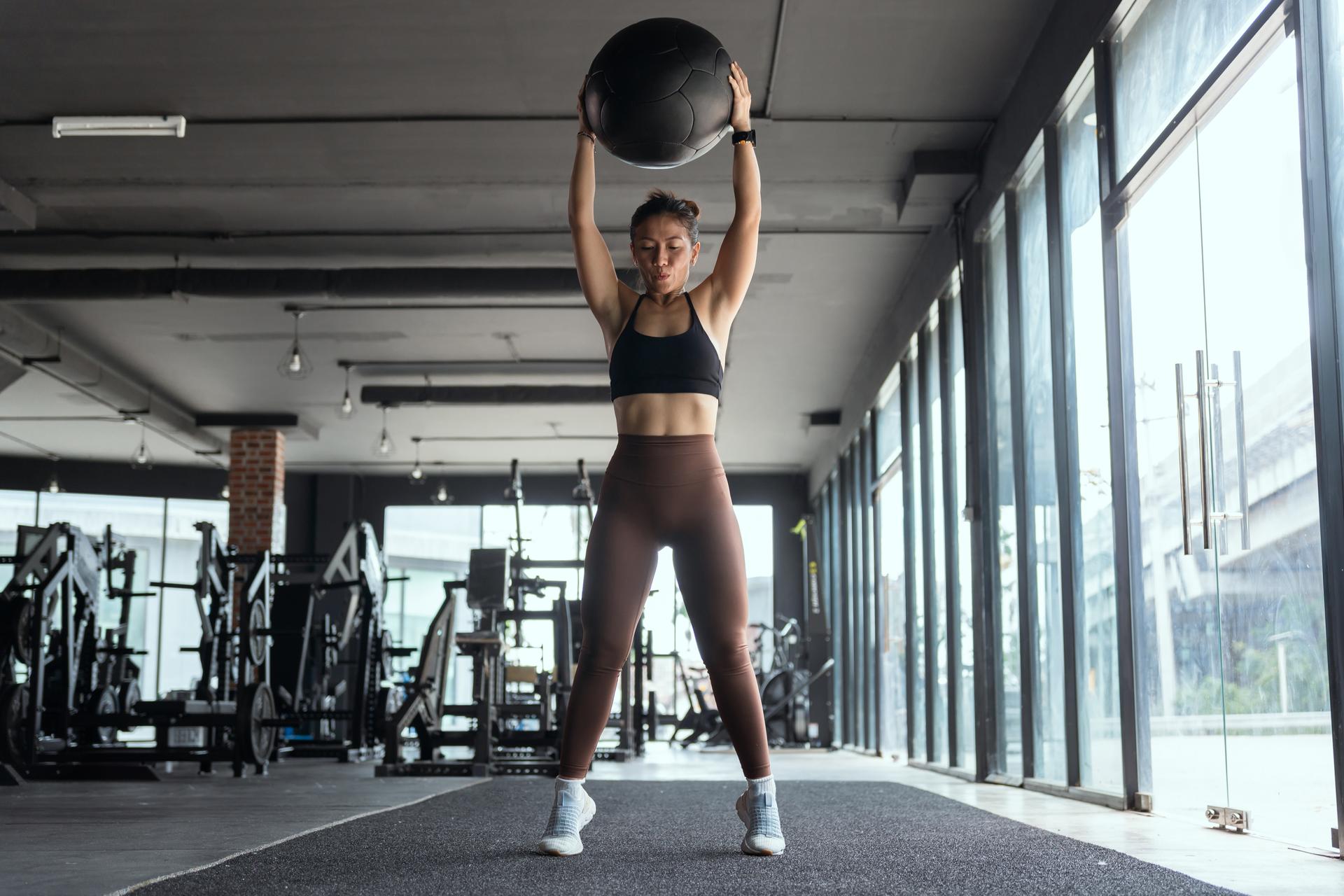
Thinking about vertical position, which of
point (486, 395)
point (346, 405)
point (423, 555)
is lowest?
point (423, 555)

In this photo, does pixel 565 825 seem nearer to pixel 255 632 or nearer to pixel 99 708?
pixel 255 632

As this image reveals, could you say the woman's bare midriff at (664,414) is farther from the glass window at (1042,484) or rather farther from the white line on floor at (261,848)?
the glass window at (1042,484)

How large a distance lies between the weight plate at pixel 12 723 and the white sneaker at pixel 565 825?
15.7ft

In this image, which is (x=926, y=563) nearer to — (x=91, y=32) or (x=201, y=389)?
(x=91, y=32)

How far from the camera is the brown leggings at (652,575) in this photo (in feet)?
8.11

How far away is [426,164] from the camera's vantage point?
239 inches

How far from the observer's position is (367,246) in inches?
287

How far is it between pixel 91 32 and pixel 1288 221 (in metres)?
4.20

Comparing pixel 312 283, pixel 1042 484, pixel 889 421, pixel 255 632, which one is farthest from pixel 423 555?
pixel 1042 484

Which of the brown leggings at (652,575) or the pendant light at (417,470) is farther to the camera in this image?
the pendant light at (417,470)

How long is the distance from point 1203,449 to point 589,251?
1668 millimetres

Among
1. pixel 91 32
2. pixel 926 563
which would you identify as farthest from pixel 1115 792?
pixel 91 32

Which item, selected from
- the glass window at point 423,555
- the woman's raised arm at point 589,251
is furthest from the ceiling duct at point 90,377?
the woman's raised arm at point 589,251

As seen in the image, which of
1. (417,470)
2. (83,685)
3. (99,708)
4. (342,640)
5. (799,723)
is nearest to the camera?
(83,685)
